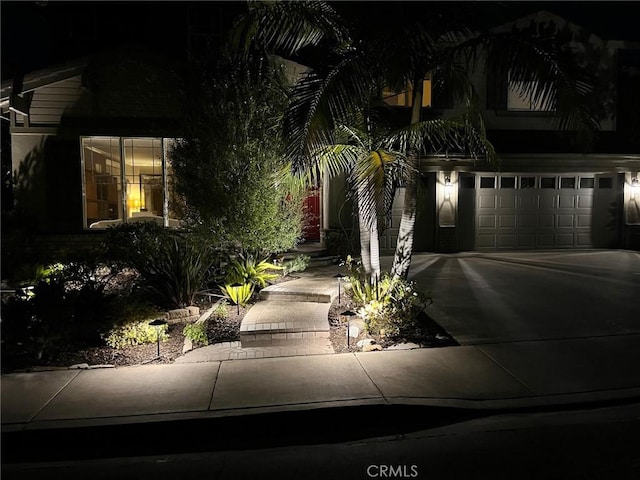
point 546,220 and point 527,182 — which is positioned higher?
point 527,182

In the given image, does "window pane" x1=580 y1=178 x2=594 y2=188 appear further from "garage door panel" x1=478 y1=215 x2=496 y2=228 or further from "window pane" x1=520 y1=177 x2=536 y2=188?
"garage door panel" x1=478 y1=215 x2=496 y2=228

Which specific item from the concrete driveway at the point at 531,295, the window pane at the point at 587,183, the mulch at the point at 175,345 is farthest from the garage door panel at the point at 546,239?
the mulch at the point at 175,345

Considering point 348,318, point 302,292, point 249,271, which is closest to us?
point 348,318

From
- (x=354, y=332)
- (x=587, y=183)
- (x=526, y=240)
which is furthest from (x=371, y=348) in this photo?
(x=587, y=183)

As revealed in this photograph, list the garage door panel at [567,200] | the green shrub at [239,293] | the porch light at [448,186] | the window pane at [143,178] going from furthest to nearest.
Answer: the garage door panel at [567,200], the porch light at [448,186], the window pane at [143,178], the green shrub at [239,293]

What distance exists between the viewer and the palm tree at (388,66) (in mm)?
6602

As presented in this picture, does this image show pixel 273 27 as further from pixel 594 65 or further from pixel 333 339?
pixel 594 65

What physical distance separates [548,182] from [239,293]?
33.8 ft

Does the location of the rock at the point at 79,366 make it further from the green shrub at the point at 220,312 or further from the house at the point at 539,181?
the house at the point at 539,181

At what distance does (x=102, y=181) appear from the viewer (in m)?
12.6

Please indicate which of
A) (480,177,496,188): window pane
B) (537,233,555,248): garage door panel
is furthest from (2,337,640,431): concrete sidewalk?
(537,233,555,248): garage door panel

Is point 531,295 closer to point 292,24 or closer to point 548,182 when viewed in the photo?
point 292,24

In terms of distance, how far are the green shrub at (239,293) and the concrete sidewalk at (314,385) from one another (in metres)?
2.11

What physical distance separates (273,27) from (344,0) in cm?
111
